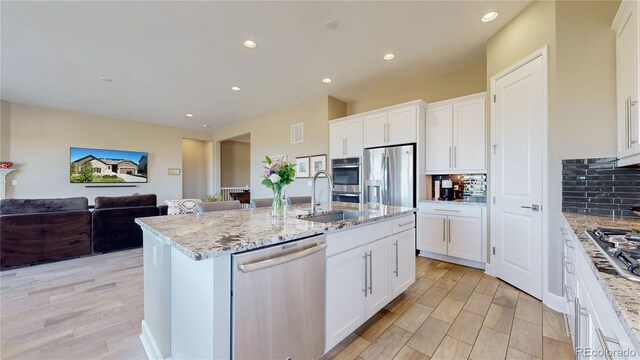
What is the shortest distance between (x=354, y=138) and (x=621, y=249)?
366 centimetres

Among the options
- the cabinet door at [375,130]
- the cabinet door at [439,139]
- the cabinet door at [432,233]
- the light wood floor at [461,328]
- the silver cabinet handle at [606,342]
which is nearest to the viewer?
the silver cabinet handle at [606,342]

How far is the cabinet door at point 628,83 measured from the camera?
1.47 meters

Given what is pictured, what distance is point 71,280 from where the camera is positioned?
2.85 metres

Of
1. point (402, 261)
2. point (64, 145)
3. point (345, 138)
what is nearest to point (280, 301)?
point (402, 261)

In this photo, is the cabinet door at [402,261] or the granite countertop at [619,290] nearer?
the granite countertop at [619,290]

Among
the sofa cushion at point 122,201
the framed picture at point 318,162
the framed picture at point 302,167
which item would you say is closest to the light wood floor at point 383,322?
the sofa cushion at point 122,201

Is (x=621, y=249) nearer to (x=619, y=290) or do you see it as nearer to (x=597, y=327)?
(x=597, y=327)

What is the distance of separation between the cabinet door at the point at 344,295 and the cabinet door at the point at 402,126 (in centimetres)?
251

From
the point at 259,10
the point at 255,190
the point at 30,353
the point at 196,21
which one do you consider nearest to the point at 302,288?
the point at 30,353

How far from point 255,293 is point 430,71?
164 inches

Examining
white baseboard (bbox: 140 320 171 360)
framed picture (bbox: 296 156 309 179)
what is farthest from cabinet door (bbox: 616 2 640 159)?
framed picture (bbox: 296 156 309 179)

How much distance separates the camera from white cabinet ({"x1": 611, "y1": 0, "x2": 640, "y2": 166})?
4.75 ft

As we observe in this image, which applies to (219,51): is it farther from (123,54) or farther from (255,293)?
(255,293)

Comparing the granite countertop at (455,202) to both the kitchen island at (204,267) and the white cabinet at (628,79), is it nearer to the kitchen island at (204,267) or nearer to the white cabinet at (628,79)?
the white cabinet at (628,79)
